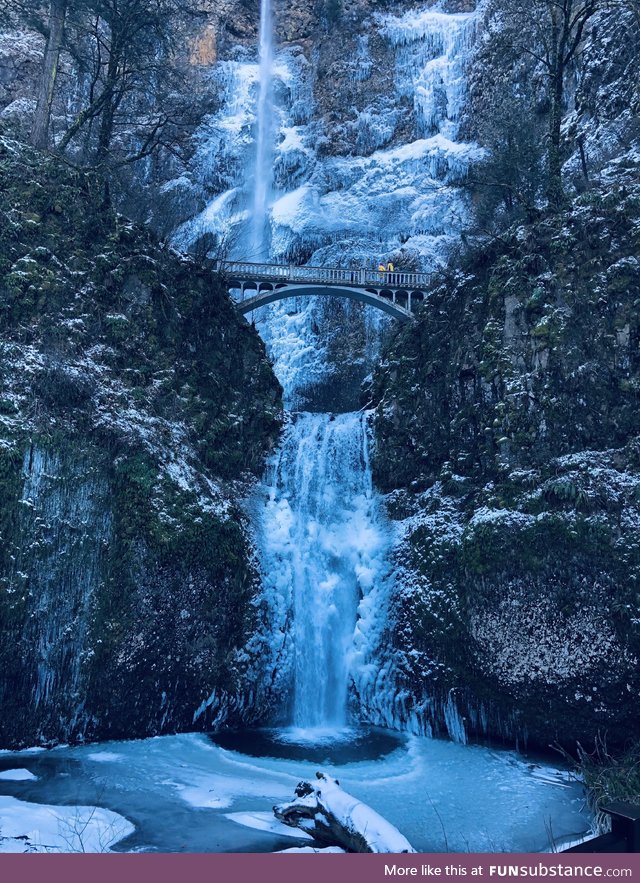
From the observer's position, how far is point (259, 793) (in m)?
9.70

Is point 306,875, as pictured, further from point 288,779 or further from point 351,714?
point 351,714

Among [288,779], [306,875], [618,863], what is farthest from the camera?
[288,779]

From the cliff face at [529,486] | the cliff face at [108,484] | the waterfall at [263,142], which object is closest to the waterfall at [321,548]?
the cliff face at [529,486]

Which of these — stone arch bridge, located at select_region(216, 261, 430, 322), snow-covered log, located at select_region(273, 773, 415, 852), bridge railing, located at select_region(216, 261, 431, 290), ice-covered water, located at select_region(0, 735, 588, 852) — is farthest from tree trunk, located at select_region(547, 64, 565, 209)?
snow-covered log, located at select_region(273, 773, 415, 852)

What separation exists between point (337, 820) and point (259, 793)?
2133 millimetres

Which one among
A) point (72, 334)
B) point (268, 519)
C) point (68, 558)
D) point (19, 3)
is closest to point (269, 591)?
point (268, 519)

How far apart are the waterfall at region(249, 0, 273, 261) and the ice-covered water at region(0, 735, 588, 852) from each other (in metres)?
29.7

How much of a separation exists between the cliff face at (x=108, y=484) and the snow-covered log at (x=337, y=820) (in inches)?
182

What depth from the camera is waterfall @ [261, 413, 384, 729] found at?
1445 cm

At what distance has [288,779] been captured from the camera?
10.4 metres

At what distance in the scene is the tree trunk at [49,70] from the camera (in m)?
18.4

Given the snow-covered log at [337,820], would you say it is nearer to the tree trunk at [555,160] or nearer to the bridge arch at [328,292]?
the tree trunk at [555,160]

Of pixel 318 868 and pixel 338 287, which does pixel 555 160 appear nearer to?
pixel 338 287

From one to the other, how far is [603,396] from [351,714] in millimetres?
8244
